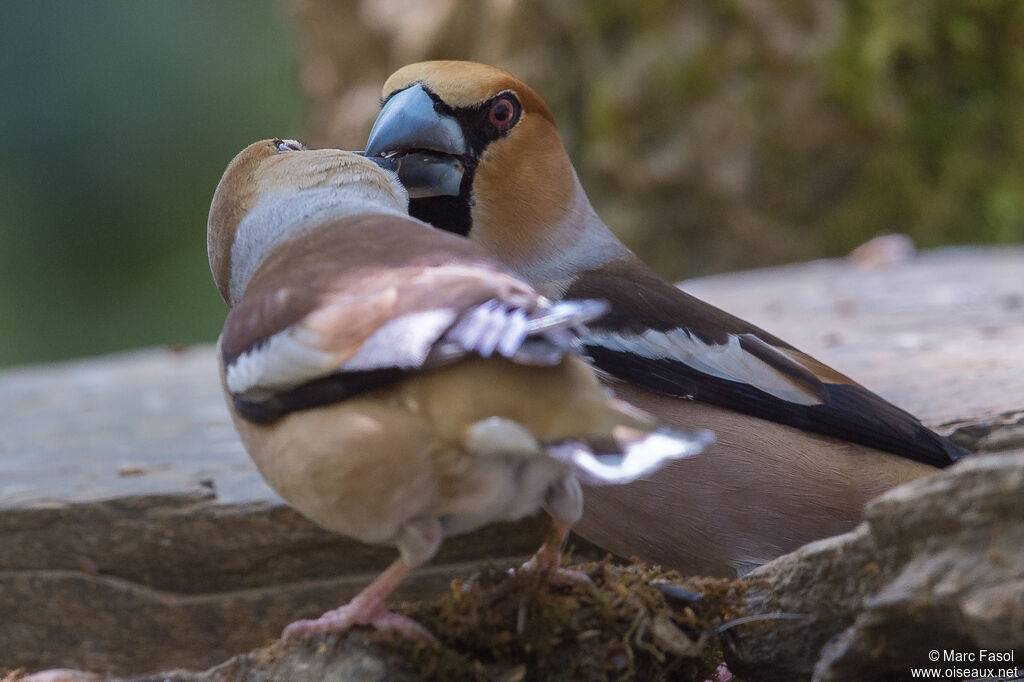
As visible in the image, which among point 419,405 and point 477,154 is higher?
point 477,154

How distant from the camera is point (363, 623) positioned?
2.21 metres

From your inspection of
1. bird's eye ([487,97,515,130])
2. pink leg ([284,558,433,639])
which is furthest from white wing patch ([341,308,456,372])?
bird's eye ([487,97,515,130])

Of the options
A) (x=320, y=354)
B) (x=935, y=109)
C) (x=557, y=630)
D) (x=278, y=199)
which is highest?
(x=935, y=109)

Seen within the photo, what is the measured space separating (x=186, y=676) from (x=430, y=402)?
0.88m

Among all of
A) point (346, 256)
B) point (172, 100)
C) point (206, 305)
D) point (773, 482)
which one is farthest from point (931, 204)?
point (172, 100)

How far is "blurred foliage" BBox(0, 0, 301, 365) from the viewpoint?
42.9 feet

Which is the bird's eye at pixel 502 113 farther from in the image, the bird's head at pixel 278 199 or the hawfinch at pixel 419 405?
the hawfinch at pixel 419 405

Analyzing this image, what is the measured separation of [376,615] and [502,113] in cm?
193

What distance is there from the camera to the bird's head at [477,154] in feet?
11.4

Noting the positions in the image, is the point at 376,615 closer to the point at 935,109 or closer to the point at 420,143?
the point at 420,143

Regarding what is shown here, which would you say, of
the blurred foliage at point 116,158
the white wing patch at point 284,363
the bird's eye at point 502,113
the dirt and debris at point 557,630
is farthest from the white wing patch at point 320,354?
the blurred foliage at point 116,158

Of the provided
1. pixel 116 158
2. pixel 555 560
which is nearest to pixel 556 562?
pixel 555 560

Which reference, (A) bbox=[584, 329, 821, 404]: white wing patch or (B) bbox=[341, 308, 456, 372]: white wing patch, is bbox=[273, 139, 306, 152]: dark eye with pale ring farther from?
(B) bbox=[341, 308, 456, 372]: white wing patch

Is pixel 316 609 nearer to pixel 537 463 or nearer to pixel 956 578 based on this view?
pixel 537 463
